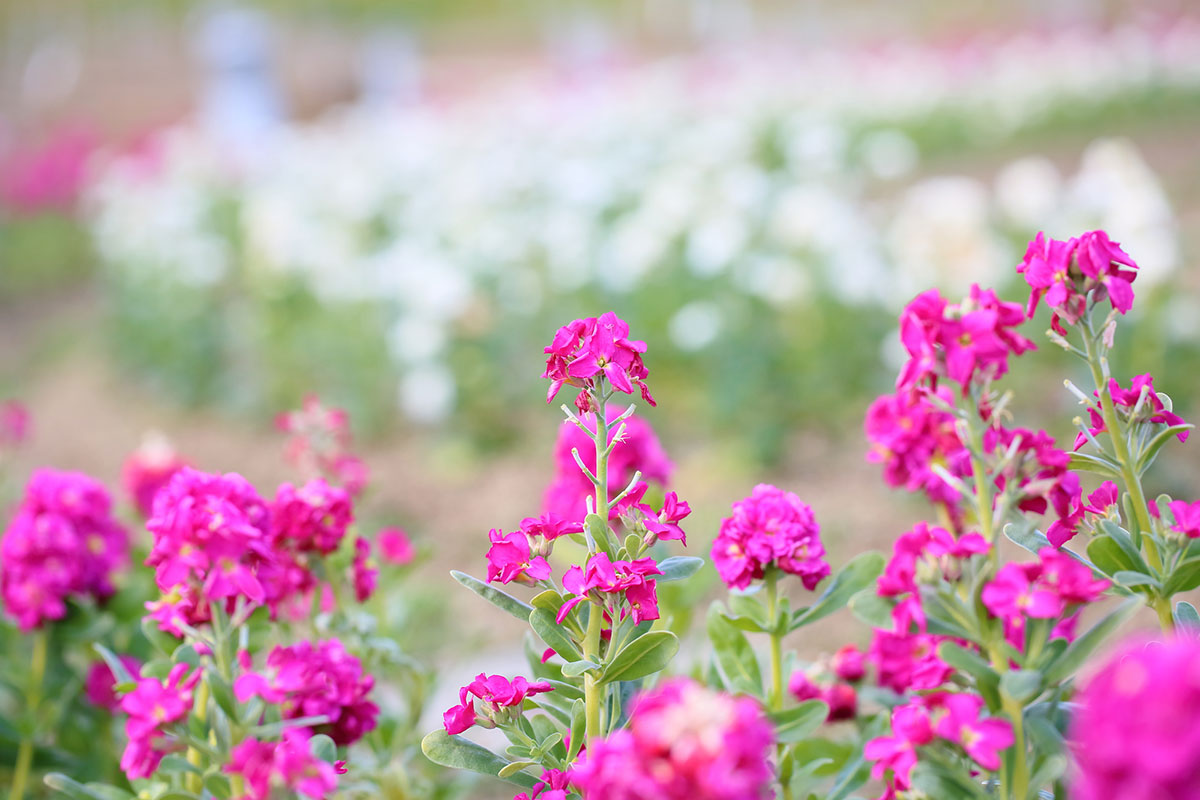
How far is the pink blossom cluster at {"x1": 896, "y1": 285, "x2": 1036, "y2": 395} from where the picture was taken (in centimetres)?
108


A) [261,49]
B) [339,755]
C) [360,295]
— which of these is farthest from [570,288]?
[261,49]

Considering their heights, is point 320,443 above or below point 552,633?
above

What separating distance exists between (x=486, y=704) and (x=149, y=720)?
39 cm

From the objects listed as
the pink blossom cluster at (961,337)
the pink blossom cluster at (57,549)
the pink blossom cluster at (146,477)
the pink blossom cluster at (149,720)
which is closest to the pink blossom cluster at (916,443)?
the pink blossom cluster at (961,337)

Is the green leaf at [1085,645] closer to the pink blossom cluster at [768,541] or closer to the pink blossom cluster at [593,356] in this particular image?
the pink blossom cluster at [768,541]

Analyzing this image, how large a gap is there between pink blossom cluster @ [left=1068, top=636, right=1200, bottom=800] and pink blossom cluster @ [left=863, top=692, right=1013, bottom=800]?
1.07 ft

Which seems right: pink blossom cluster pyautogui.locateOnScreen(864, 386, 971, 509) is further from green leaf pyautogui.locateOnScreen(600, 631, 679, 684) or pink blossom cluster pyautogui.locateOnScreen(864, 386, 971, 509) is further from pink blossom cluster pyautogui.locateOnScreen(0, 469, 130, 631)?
pink blossom cluster pyautogui.locateOnScreen(0, 469, 130, 631)

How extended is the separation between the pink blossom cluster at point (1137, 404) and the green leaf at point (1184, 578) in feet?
0.54

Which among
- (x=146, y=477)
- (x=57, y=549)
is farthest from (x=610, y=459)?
(x=146, y=477)

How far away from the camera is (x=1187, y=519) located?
120 cm

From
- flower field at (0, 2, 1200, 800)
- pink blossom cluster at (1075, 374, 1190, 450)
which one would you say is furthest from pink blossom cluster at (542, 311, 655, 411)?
pink blossom cluster at (1075, 374, 1190, 450)

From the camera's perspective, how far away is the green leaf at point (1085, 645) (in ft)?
3.34

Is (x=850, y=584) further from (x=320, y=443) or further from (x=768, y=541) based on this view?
(x=320, y=443)

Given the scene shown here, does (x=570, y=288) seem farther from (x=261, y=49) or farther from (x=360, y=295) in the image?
(x=261, y=49)
